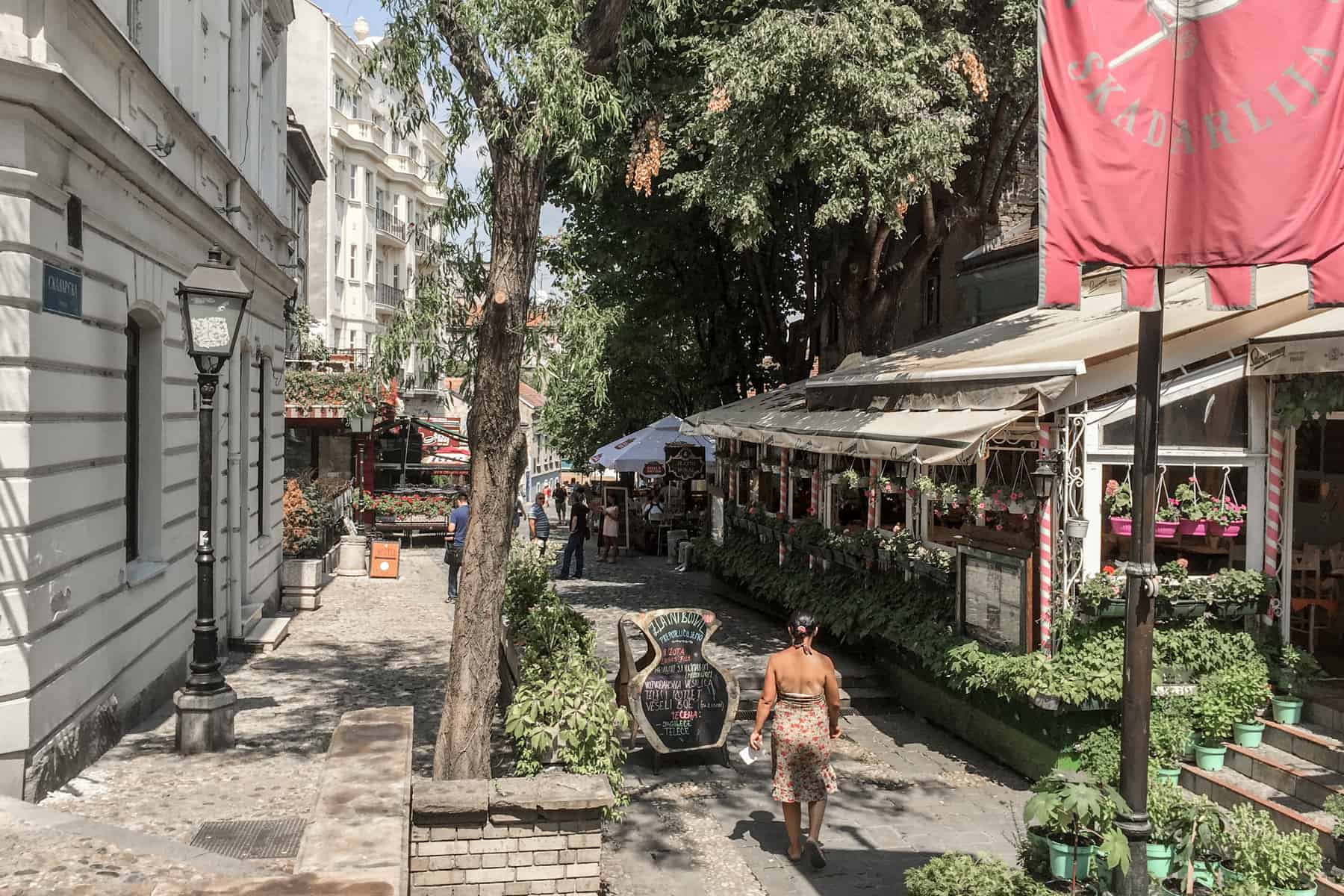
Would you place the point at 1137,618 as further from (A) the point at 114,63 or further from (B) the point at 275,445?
(B) the point at 275,445

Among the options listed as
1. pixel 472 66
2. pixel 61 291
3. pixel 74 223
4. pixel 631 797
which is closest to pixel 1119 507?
pixel 631 797

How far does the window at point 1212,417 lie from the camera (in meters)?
9.80

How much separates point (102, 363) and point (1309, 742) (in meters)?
9.66

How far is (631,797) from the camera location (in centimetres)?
973

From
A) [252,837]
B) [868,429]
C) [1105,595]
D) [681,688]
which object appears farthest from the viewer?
[868,429]

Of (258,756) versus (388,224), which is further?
(388,224)

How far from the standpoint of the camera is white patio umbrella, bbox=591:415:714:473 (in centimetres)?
2652

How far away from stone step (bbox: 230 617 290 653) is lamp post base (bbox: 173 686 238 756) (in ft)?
16.8

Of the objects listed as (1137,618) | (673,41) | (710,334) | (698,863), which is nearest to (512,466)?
(698,863)

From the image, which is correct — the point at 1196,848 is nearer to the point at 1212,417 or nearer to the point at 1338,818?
the point at 1338,818

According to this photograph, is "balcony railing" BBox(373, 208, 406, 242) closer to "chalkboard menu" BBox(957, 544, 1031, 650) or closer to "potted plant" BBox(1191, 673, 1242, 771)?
"chalkboard menu" BBox(957, 544, 1031, 650)

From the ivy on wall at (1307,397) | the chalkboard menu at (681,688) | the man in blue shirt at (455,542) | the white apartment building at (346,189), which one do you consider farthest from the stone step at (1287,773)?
the white apartment building at (346,189)

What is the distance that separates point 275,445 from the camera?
61.2 ft

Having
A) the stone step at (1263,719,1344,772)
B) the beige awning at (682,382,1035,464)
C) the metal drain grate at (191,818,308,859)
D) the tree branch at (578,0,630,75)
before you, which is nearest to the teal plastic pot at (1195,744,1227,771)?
the stone step at (1263,719,1344,772)
